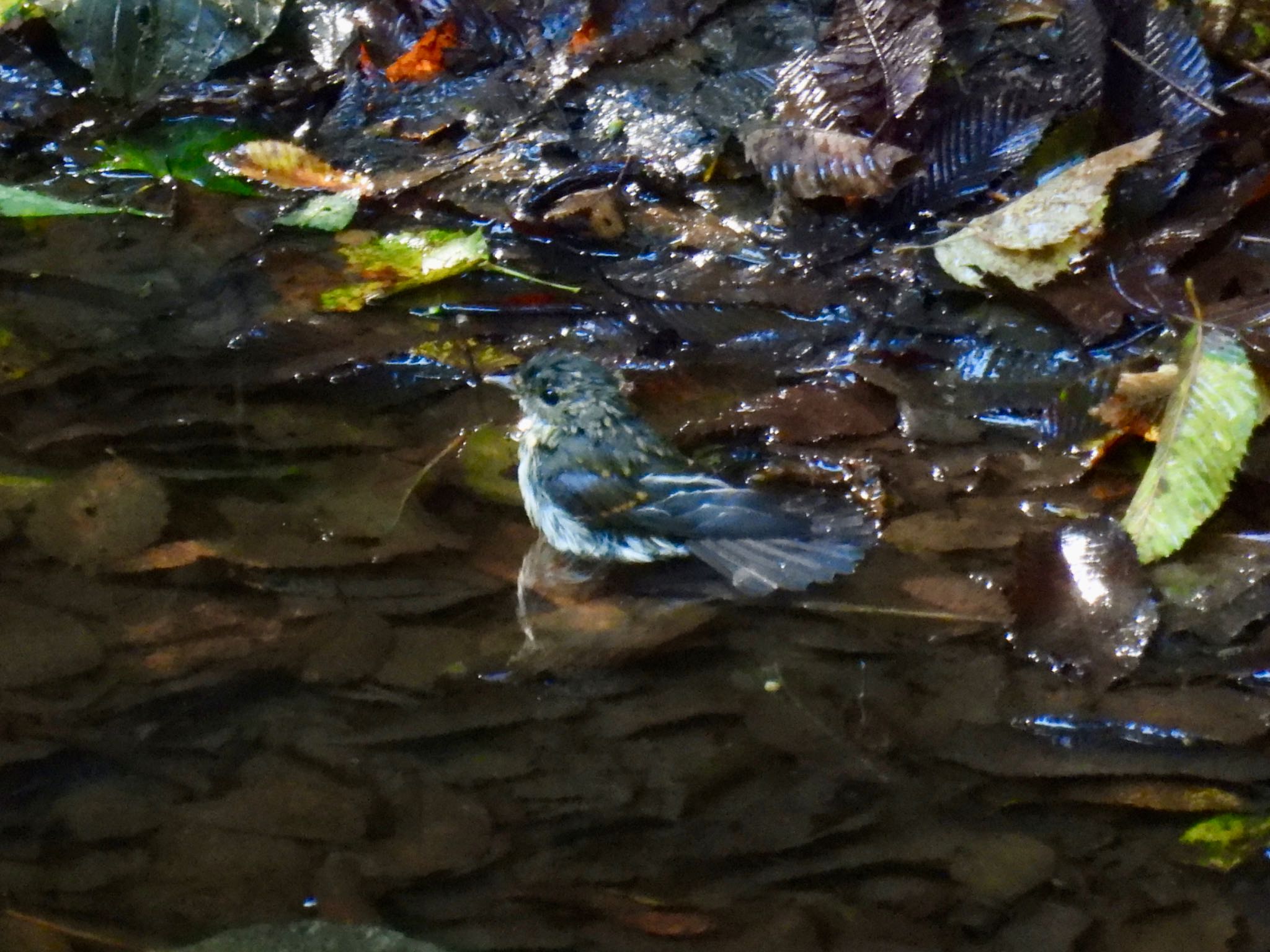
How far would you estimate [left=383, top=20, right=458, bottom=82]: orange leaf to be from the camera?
6.24 m

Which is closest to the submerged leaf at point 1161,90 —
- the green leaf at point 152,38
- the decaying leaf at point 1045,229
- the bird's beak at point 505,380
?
the decaying leaf at point 1045,229

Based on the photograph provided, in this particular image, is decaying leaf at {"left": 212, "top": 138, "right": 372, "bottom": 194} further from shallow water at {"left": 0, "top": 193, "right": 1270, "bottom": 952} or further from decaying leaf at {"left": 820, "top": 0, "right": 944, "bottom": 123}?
decaying leaf at {"left": 820, "top": 0, "right": 944, "bottom": 123}

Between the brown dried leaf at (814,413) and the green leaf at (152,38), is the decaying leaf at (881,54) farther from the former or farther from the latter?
the green leaf at (152,38)

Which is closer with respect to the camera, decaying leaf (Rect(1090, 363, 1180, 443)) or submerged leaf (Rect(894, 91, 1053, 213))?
decaying leaf (Rect(1090, 363, 1180, 443))

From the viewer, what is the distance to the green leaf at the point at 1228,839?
292cm

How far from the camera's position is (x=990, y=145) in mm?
5223

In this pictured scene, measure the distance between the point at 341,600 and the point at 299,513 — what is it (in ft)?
1.29

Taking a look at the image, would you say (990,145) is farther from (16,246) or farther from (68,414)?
(16,246)

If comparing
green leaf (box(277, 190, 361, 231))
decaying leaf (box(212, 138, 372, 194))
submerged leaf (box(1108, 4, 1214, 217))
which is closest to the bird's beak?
green leaf (box(277, 190, 361, 231))

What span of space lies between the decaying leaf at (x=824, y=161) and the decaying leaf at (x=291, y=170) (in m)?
1.72

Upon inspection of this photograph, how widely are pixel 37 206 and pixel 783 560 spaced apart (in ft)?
11.8

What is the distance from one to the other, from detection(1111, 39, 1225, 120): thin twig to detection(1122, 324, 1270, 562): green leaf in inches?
60.9

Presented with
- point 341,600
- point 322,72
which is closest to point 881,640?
point 341,600

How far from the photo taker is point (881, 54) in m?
5.39
